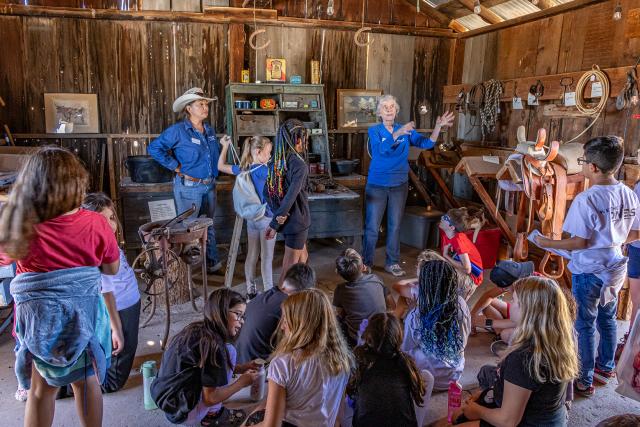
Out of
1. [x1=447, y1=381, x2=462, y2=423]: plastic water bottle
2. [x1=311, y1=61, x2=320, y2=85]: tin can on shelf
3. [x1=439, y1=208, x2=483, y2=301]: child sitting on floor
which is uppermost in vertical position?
[x1=311, y1=61, x2=320, y2=85]: tin can on shelf

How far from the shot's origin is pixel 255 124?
630 centimetres

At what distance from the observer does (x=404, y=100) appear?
293 inches

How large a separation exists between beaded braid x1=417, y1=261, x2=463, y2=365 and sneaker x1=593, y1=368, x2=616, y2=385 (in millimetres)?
1248

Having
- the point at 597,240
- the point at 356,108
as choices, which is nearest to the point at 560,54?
the point at 356,108

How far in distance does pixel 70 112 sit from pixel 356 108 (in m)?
3.65

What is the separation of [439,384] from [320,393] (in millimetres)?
1208

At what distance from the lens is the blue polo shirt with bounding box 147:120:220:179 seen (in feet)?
17.1

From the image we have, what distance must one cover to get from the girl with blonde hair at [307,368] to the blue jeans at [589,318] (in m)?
1.76

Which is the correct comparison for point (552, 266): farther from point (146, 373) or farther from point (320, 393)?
point (146, 373)

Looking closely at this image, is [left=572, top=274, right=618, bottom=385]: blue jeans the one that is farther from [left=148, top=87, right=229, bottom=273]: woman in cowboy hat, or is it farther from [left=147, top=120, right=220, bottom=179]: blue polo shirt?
[left=147, top=120, right=220, bottom=179]: blue polo shirt

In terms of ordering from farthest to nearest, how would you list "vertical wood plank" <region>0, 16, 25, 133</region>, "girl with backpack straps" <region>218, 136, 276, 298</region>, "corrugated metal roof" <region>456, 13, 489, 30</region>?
"corrugated metal roof" <region>456, 13, 489, 30</region> < "vertical wood plank" <region>0, 16, 25, 133</region> < "girl with backpack straps" <region>218, 136, 276, 298</region>

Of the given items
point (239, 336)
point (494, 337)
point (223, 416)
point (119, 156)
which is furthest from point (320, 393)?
point (119, 156)

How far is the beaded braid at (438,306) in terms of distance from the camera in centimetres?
278

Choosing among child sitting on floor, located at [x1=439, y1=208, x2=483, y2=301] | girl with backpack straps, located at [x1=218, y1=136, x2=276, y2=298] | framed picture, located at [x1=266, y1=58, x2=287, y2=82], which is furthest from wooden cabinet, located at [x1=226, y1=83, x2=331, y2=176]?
child sitting on floor, located at [x1=439, y1=208, x2=483, y2=301]
